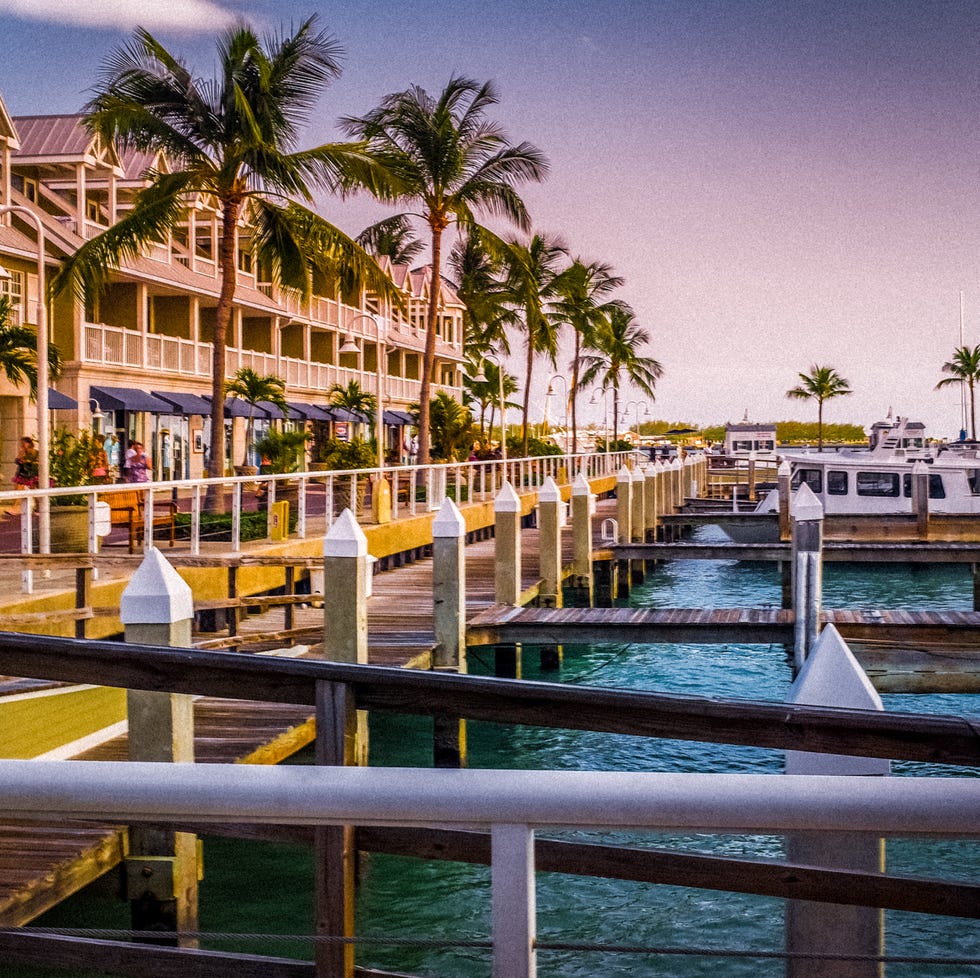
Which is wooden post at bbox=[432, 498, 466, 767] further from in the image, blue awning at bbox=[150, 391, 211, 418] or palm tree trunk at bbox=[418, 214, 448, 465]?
blue awning at bbox=[150, 391, 211, 418]

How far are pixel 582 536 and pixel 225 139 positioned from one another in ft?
30.0

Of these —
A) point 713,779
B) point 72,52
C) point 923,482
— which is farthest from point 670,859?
point 72,52

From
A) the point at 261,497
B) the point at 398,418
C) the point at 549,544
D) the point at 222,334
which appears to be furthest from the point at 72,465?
the point at 398,418

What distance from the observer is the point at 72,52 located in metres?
38.2

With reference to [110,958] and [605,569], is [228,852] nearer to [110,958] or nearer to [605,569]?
[110,958]

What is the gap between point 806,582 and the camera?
36.0 ft

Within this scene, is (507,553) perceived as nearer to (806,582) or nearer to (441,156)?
(806,582)

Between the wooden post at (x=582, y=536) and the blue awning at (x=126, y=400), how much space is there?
1622 centimetres

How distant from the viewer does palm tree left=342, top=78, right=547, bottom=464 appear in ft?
98.0

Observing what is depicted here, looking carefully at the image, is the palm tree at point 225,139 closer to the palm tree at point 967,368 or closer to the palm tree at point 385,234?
the palm tree at point 385,234

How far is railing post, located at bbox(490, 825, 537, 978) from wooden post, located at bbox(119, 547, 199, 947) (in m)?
3.71

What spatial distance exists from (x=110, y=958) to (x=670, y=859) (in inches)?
51.6

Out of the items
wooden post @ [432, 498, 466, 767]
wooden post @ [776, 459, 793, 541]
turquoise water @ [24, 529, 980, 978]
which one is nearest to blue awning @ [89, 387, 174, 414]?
wooden post @ [776, 459, 793, 541]

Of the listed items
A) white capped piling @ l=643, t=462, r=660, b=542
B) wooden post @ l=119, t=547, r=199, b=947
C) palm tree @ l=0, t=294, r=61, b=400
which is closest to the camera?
wooden post @ l=119, t=547, r=199, b=947
